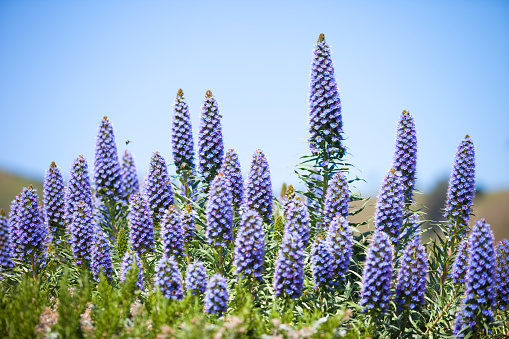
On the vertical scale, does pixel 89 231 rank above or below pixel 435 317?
above

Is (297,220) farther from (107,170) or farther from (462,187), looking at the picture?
(107,170)

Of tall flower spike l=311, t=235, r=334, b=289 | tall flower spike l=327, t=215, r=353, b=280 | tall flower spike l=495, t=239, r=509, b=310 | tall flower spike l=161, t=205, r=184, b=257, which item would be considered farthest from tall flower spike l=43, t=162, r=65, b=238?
tall flower spike l=495, t=239, r=509, b=310

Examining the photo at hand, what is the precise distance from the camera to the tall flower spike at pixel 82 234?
9.31 m

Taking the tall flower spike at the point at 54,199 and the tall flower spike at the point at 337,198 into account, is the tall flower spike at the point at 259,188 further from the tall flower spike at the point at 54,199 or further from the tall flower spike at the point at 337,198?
the tall flower spike at the point at 54,199

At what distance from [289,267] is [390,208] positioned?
7.70ft

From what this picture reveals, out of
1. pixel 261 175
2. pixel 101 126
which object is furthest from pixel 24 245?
pixel 261 175

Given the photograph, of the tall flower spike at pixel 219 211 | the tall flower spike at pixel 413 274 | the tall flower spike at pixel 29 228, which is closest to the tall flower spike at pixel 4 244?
the tall flower spike at pixel 29 228

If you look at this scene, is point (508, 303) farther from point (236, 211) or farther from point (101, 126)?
point (101, 126)

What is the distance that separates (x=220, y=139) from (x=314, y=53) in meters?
2.69

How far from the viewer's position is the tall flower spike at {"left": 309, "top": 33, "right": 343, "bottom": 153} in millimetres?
10000

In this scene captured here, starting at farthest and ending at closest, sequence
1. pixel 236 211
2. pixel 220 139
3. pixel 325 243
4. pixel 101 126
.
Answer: pixel 101 126
pixel 220 139
pixel 236 211
pixel 325 243

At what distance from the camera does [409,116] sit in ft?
32.9

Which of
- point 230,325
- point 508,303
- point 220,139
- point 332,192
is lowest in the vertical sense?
point 230,325

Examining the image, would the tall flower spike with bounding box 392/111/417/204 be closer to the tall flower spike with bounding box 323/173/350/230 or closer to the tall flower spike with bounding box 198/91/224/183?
the tall flower spike with bounding box 323/173/350/230
